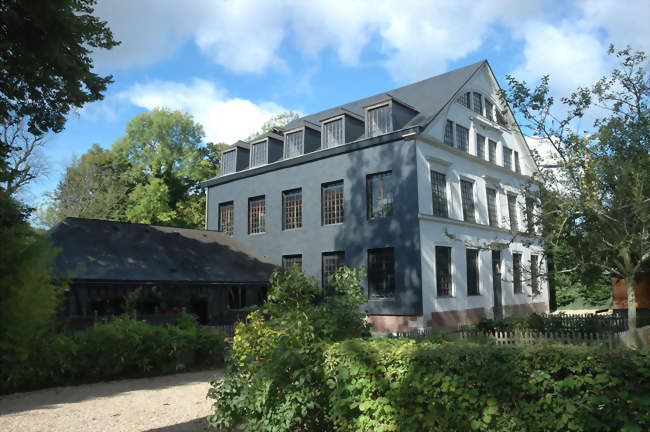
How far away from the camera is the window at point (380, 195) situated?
83.1 ft

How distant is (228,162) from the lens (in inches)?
1363

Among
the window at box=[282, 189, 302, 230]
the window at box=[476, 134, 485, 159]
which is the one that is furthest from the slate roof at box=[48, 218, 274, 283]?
the window at box=[476, 134, 485, 159]

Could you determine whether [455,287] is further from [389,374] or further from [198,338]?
[389,374]

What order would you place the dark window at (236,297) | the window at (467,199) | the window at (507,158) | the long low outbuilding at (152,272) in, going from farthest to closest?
the window at (507,158)
the window at (467,199)
the dark window at (236,297)
the long low outbuilding at (152,272)

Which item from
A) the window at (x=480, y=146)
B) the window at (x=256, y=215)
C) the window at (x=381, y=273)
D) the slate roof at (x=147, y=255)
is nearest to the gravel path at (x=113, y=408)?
the slate roof at (x=147, y=255)

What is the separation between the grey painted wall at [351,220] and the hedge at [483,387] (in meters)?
17.3

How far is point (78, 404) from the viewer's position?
977 cm

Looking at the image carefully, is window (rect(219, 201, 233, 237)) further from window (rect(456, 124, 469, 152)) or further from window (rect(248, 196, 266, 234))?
window (rect(456, 124, 469, 152))

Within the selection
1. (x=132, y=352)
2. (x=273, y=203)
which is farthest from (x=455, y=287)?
(x=132, y=352)

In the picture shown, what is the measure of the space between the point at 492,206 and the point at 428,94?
8.47m

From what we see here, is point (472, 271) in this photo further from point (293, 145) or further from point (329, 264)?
point (293, 145)

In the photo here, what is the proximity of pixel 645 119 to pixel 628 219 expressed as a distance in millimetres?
3191

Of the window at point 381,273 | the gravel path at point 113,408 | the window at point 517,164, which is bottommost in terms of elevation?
the gravel path at point 113,408

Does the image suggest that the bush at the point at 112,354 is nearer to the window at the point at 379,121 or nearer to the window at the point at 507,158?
the window at the point at 379,121
